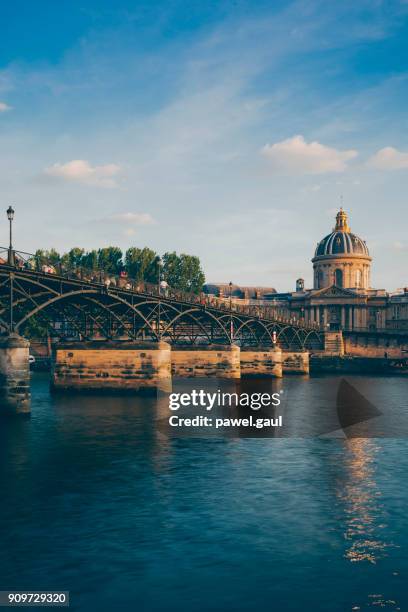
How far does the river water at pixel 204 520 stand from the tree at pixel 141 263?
259 feet

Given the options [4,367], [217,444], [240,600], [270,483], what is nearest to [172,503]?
[270,483]

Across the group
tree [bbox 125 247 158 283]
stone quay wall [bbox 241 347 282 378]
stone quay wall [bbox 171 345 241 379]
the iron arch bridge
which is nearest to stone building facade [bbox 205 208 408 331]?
tree [bbox 125 247 158 283]

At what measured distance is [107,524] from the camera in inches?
845

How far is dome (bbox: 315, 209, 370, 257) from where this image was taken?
184125 millimetres

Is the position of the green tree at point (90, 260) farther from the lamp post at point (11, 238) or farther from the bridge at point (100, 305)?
the lamp post at point (11, 238)

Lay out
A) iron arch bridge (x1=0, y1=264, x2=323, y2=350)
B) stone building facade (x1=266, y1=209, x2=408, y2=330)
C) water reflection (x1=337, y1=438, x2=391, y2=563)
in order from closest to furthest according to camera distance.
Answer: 1. water reflection (x1=337, y1=438, x2=391, y2=563)
2. iron arch bridge (x1=0, y1=264, x2=323, y2=350)
3. stone building facade (x1=266, y1=209, x2=408, y2=330)

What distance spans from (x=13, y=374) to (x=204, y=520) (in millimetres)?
22669

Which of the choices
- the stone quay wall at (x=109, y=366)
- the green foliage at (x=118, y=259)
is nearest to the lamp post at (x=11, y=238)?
the stone quay wall at (x=109, y=366)

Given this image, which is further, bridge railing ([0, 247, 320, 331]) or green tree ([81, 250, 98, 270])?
green tree ([81, 250, 98, 270])

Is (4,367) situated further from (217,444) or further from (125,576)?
(125,576)

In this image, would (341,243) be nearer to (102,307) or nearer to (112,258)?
(112,258)

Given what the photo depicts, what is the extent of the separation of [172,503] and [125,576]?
6779mm

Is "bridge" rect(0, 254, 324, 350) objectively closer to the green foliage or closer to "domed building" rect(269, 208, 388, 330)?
the green foliage

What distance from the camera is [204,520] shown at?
22.0 metres
